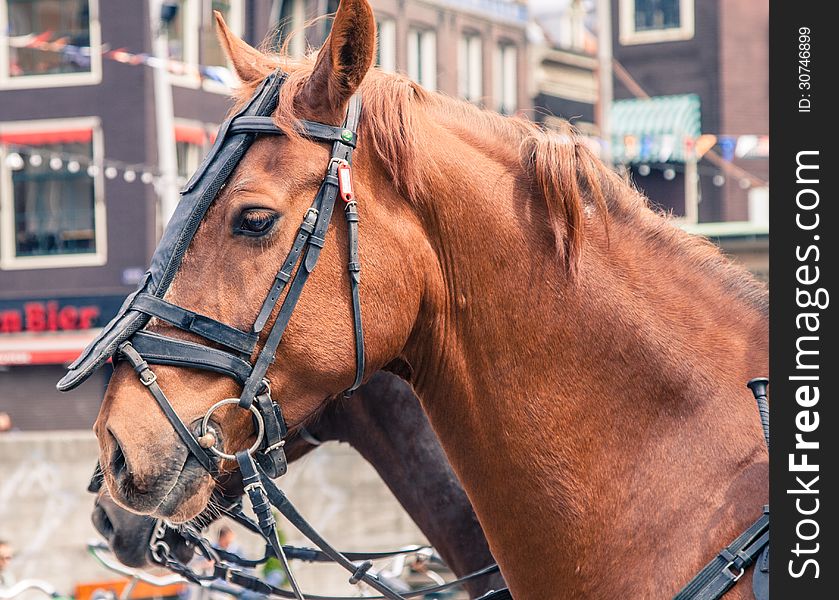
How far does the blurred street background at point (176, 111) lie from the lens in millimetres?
15695

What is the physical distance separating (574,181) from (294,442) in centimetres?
157

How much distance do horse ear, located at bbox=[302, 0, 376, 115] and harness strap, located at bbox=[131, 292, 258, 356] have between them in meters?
0.49

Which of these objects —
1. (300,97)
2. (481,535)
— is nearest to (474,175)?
(300,97)

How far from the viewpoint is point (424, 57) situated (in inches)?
737

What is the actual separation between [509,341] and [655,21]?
1509 centimetres

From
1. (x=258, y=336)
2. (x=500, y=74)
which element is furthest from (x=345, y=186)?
(x=500, y=74)

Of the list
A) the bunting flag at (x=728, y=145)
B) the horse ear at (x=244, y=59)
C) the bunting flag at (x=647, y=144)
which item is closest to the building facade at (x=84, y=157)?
the bunting flag at (x=647, y=144)

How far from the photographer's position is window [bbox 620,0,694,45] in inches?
617

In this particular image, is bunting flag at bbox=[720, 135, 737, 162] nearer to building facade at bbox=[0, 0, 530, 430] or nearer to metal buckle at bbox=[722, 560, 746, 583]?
building facade at bbox=[0, 0, 530, 430]

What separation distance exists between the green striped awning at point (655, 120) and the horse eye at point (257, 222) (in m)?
13.2

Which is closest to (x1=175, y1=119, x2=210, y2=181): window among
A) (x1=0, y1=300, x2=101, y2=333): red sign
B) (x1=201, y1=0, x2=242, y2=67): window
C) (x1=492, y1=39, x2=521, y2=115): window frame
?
(x1=201, y1=0, x2=242, y2=67): window

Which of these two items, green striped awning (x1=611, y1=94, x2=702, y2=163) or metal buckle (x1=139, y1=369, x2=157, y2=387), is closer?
metal buckle (x1=139, y1=369, x2=157, y2=387)
